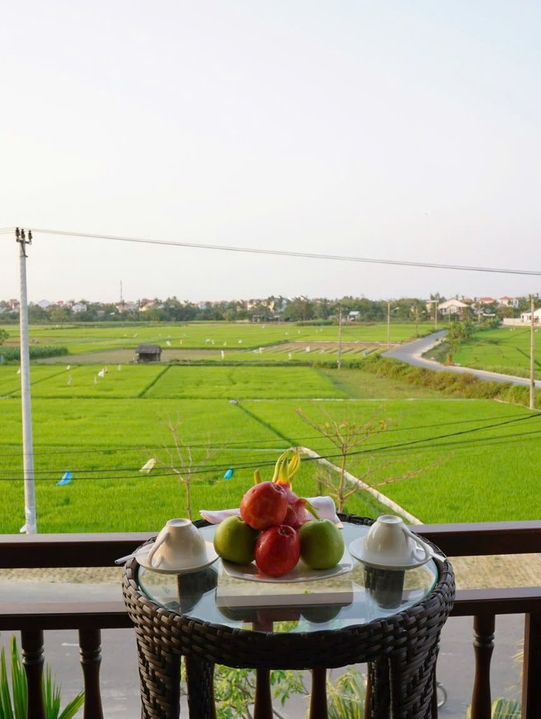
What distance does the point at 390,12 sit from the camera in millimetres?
5305

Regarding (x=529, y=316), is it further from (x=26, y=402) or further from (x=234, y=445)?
(x=26, y=402)

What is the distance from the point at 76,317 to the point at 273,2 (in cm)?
733

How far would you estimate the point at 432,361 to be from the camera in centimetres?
1242

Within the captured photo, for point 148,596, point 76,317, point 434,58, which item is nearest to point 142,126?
point 76,317

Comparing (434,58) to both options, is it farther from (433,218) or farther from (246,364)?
(246,364)

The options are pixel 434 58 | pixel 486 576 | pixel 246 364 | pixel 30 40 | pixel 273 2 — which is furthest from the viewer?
pixel 246 364

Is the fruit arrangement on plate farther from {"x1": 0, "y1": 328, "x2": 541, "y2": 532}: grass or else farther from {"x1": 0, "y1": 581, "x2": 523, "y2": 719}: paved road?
{"x1": 0, "y1": 328, "x2": 541, "y2": 532}: grass

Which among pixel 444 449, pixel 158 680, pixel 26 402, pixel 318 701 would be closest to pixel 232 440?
pixel 444 449

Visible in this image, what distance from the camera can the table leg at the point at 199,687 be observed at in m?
0.76

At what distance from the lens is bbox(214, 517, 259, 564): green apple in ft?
2.23

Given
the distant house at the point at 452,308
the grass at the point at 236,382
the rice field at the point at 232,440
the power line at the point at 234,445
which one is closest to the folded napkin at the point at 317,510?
the rice field at the point at 232,440

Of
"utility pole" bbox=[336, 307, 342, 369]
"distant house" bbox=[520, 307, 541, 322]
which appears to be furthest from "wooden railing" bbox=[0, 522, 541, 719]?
"utility pole" bbox=[336, 307, 342, 369]

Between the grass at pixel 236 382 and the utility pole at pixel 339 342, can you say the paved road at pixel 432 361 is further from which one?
the grass at pixel 236 382

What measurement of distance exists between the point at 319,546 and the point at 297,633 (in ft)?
0.35
